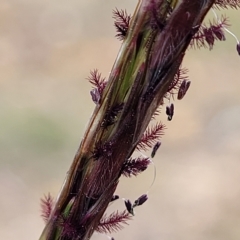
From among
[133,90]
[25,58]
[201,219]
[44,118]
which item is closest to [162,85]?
[133,90]

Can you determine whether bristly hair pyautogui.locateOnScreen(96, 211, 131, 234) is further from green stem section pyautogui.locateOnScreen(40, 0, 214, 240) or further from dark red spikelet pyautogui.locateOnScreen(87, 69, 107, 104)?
dark red spikelet pyautogui.locateOnScreen(87, 69, 107, 104)

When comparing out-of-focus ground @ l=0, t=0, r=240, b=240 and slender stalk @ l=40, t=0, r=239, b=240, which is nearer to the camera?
slender stalk @ l=40, t=0, r=239, b=240

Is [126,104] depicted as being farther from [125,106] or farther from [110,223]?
[110,223]

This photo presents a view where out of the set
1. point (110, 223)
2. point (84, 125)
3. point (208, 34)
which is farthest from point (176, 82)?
point (84, 125)

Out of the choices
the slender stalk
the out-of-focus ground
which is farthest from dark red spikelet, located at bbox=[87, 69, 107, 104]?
the out-of-focus ground

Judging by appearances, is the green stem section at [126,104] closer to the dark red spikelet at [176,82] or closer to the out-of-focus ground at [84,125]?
the dark red spikelet at [176,82]

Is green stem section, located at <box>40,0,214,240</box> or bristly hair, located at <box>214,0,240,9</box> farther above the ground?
bristly hair, located at <box>214,0,240,9</box>
